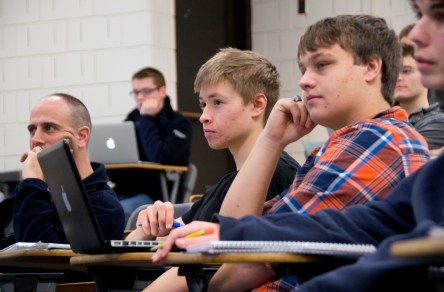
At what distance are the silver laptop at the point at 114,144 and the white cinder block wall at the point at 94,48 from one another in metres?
0.85

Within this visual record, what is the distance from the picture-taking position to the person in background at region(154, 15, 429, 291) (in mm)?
1965

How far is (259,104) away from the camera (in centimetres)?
306

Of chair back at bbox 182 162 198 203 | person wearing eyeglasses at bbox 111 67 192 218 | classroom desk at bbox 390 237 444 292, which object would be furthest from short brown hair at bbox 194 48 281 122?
chair back at bbox 182 162 198 203

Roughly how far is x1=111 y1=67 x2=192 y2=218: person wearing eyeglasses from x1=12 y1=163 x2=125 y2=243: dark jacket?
298 centimetres

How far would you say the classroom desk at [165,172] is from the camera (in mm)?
6008

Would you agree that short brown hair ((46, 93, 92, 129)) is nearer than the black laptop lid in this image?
No

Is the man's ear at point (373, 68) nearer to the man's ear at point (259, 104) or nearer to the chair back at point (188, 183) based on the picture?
the man's ear at point (259, 104)

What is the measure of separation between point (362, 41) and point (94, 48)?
491 centimetres

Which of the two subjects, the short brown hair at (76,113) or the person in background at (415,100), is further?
the short brown hair at (76,113)

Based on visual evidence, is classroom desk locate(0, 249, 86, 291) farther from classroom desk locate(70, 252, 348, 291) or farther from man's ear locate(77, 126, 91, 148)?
man's ear locate(77, 126, 91, 148)

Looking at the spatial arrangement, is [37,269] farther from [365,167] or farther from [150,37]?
[150,37]

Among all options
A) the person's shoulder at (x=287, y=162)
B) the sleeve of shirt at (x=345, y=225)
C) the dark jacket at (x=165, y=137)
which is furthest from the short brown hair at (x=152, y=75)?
the sleeve of shirt at (x=345, y=225)

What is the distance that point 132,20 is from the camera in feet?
22.5

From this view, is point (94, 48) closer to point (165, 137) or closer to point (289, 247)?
point (165, 137)
